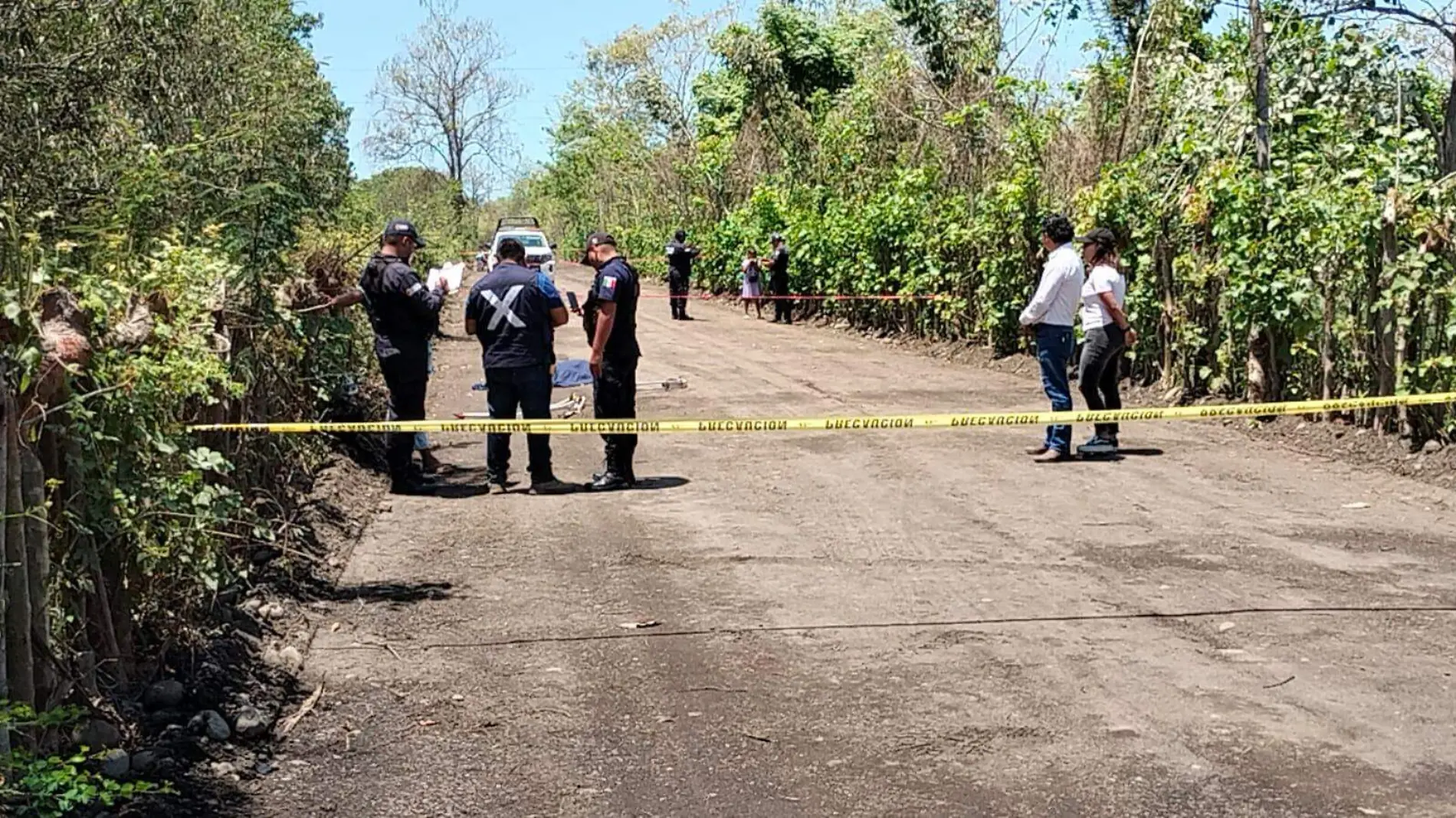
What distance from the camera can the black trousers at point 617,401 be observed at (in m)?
10.3

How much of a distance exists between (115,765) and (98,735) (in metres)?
0.14

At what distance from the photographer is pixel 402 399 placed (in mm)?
10414

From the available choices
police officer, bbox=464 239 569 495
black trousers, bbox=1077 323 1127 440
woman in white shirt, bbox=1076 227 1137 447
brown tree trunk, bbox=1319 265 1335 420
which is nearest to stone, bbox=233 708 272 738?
police officer, bbox=464 239 569 495

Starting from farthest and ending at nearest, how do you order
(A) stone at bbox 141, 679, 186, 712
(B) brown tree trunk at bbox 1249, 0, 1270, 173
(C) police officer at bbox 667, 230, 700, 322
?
(C) police officer at bbox 667, 230, 700, 322
(B) brown tree trunk at bbox 1249, 0, 1270, 173
(A) stone at bbox 141, 679, 186, 712

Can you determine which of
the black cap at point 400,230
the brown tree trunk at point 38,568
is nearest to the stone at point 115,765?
the brown tree trunk at point 38,568

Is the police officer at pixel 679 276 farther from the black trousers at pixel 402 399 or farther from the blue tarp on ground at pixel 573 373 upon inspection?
the black trousers at pixel 402 399

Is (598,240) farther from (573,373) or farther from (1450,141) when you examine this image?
(1450,141)

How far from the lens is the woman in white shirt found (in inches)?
433

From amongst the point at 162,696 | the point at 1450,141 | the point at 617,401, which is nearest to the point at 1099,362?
the point at 617,401

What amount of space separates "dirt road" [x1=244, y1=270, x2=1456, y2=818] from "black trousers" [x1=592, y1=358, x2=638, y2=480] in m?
0.37

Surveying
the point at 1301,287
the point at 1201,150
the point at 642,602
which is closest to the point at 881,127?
the point at 1201,150

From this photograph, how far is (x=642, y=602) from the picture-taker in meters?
7.20

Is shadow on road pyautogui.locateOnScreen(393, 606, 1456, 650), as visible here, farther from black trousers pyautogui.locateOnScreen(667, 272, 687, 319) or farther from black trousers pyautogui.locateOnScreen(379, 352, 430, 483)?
black trousers pyautogui.locateOnScreen(667, 272, 687, 319)

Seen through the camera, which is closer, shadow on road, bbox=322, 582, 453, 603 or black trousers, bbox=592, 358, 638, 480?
shadow on road, bbox=322, 582, 453, 603
